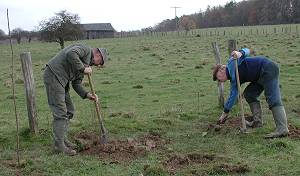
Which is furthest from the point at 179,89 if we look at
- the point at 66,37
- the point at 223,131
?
the point at 66,37

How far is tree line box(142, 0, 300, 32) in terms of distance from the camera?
10206cm

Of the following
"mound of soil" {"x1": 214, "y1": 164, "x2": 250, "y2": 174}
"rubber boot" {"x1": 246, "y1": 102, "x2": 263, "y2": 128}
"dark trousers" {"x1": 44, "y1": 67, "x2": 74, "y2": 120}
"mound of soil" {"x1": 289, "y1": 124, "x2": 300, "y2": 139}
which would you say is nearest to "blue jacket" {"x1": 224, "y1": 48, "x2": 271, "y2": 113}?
"rubber boot" {"x1": 246, "y1": 102, "x2": 263, "y2": 128}

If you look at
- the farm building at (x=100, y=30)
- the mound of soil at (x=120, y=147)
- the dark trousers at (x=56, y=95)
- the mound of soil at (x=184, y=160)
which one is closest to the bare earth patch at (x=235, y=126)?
the mound of soil at (x=120, y=147)

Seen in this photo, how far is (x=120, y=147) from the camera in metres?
8.84

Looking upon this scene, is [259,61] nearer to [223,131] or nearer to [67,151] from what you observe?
[223,131]

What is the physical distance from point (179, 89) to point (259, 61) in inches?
332

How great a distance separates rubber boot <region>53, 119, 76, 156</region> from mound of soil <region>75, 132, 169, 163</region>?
327 millimetres

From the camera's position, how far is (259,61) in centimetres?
950

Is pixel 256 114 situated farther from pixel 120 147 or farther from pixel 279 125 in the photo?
pixel 120 147

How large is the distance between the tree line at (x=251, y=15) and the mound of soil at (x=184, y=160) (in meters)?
81.3

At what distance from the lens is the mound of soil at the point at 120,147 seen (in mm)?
8483

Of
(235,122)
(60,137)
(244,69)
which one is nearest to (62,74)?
(60,137)

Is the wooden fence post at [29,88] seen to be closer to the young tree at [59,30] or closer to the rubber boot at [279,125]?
the rubber boot at [279,125]

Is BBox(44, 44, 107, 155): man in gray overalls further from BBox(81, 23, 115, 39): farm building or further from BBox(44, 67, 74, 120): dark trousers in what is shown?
BBox(81, 23, 115, 39): farm building
